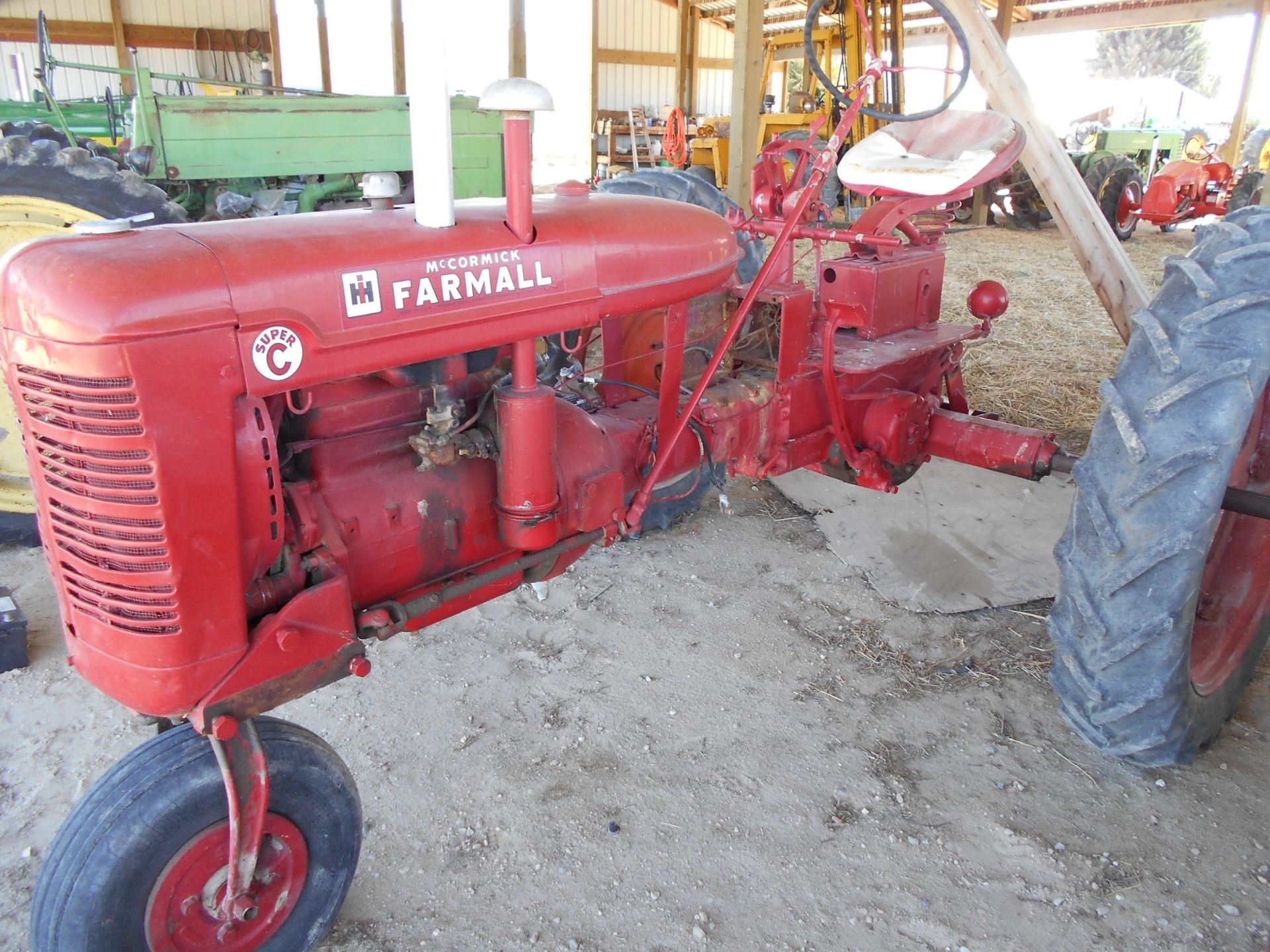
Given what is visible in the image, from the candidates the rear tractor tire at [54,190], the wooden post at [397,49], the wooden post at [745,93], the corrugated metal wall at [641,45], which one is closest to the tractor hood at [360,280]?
the rear tractor tire at [54,190]

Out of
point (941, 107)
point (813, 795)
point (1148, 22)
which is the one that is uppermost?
point (1148, 22)

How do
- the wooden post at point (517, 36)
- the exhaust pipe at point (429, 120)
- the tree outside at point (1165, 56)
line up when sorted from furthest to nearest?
the tree outside at point (1165, 56), the wooden post at point (517, 36), the exhaust pipe at point (429, 120)

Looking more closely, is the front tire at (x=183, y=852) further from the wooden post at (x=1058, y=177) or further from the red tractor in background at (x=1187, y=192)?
the red tractor in background at (x=1187, y=192)

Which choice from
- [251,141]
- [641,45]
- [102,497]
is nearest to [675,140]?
[641,45]

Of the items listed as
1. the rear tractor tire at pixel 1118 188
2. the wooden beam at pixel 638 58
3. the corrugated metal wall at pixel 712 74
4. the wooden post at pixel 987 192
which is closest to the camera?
the rear tractor tire at pixel 1118 188

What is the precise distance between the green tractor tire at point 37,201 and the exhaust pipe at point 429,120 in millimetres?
2335

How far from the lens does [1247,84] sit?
1116cm

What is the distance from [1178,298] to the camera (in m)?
2.02

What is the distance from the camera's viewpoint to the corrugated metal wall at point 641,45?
58.9ft

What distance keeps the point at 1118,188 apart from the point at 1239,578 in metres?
9.34

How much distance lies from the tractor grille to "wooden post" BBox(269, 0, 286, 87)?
51.4 ft

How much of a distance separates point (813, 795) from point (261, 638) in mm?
1307

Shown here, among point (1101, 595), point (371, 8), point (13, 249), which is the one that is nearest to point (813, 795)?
point (1101, 595)

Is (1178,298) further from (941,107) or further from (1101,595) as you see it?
(941,107)
